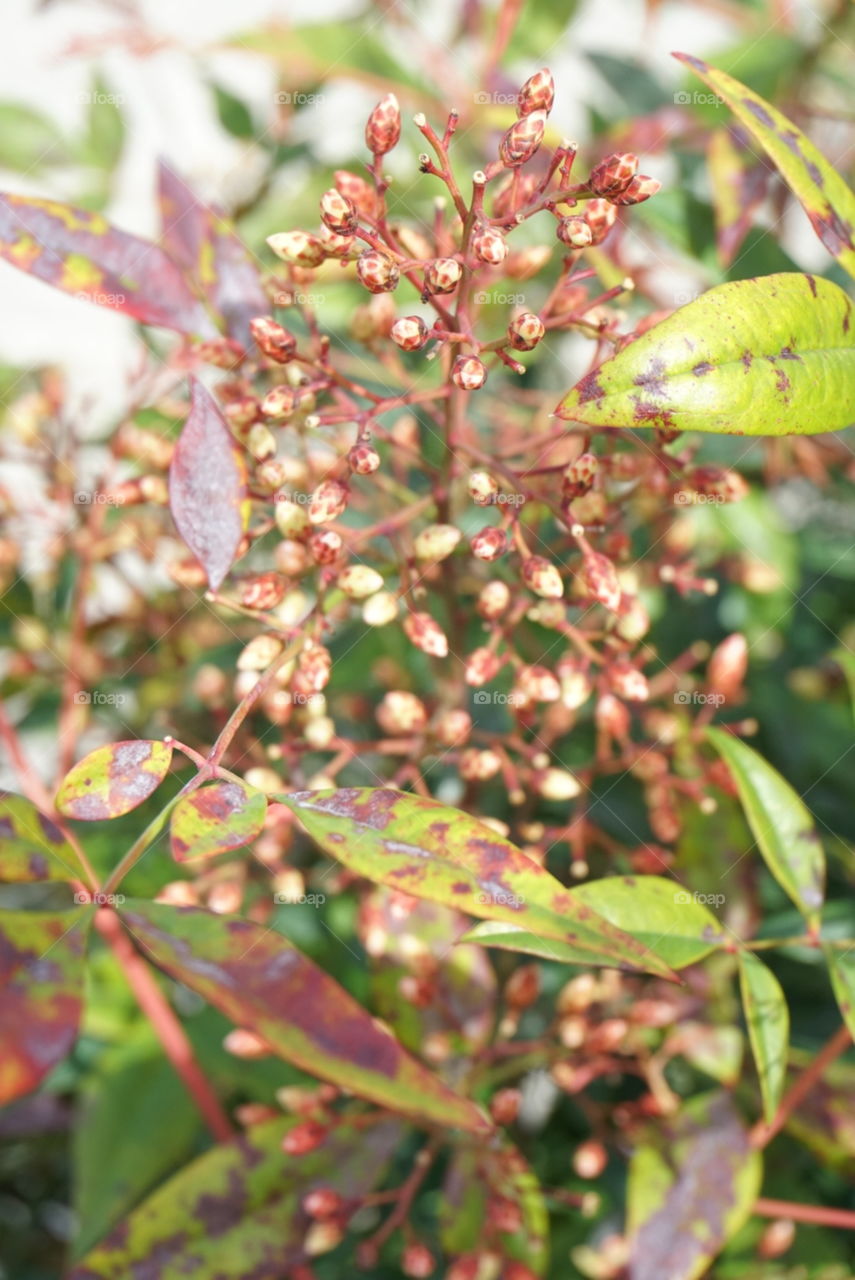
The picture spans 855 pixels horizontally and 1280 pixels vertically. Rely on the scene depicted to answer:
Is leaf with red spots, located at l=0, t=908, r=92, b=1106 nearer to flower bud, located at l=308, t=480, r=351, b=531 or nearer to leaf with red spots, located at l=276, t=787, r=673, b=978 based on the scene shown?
leaf with red spots, located at l=276, t=787, r=673, b=978

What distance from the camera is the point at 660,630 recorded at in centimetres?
115

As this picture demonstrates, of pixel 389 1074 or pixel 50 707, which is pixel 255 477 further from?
pixel 50 707

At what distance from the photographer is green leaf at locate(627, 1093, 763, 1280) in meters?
0.75

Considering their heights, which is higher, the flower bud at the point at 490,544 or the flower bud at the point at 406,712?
the flower bud at the point at 490,544

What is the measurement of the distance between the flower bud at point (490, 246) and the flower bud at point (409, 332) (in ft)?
0.15

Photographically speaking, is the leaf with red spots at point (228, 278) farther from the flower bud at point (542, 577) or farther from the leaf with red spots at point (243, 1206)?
the leaf with red spots at point (243, 1206)

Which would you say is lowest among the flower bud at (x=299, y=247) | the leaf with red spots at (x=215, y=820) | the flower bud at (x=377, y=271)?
the leaf with red spots at (x=215, y=820)

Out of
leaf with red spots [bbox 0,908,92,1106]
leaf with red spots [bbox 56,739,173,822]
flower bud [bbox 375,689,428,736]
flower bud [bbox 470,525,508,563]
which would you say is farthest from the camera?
flower bud [bbox 375,689,428,736]

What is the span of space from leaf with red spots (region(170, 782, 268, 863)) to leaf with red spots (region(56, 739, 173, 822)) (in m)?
0.03

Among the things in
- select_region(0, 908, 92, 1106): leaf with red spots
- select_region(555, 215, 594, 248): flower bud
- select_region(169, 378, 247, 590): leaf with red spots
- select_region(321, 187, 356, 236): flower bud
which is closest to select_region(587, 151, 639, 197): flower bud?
select_region(555, 215, 594, 248): flower bud

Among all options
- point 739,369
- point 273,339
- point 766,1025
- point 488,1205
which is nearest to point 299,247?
point 273,339

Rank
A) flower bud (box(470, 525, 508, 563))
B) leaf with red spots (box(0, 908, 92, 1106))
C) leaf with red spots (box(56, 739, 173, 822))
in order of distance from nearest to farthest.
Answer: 1. leaf with red spots (box(0, 908, 92, 1106))
2. leaf with red spots (box(56, 739, 173, 822))
3. flower bud (box(470, 525, 508, 563))

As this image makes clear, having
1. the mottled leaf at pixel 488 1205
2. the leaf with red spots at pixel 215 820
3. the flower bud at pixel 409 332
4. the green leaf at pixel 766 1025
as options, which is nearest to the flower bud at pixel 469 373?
the flower bud at pixel 409 332

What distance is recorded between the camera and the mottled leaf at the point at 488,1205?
0.81 m
